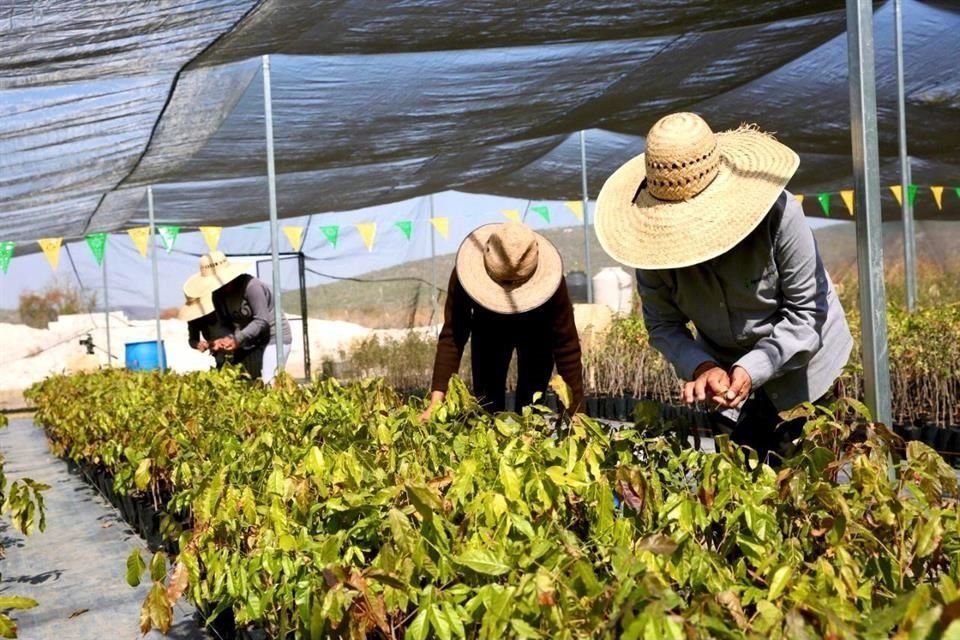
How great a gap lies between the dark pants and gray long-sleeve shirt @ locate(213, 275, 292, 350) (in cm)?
180

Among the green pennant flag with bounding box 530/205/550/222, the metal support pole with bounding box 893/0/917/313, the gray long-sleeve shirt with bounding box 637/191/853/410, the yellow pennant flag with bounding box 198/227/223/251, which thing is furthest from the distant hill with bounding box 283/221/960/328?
the gray long-sleeve shirt with bounding box 637/191/853/410

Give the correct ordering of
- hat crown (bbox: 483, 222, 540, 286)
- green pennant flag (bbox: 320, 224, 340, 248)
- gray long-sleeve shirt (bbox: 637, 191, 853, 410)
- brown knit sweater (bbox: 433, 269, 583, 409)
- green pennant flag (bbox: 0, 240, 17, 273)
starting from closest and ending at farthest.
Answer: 1. gray long-sleeve shirt (bbox: 637, 191, 853, 410)
2. hat crown (bbox: 483, 222, 540, 286)
3. brown knit sweater (bbox: 433, 269, 583, 409)
4. green pennant flag (bbox: 0, 240, 17, 273)
5. green pennant flag (bbox: 320, 224, 340, 248)

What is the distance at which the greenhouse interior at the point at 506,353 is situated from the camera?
127cm

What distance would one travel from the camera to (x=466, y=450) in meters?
1.88

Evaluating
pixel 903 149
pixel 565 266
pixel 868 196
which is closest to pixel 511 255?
pixel 868 196

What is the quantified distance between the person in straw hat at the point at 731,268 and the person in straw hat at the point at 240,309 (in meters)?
2.81

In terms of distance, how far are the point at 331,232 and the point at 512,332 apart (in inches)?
464

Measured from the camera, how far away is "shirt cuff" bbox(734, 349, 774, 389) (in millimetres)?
1902

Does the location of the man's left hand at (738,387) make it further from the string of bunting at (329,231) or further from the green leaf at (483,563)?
the string of bunting at (329,231)

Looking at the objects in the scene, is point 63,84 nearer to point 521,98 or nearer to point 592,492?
point 521,98

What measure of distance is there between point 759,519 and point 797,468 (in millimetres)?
210

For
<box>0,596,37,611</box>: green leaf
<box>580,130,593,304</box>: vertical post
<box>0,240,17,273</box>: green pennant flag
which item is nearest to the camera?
<box>0,596,37,611</box>: green leaf

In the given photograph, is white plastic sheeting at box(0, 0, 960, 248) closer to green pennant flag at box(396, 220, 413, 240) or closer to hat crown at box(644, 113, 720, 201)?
hat crown at box(644, 113, 720, 201)

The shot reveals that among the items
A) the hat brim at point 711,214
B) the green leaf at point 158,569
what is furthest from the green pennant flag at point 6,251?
the hat brim at point 711,214
